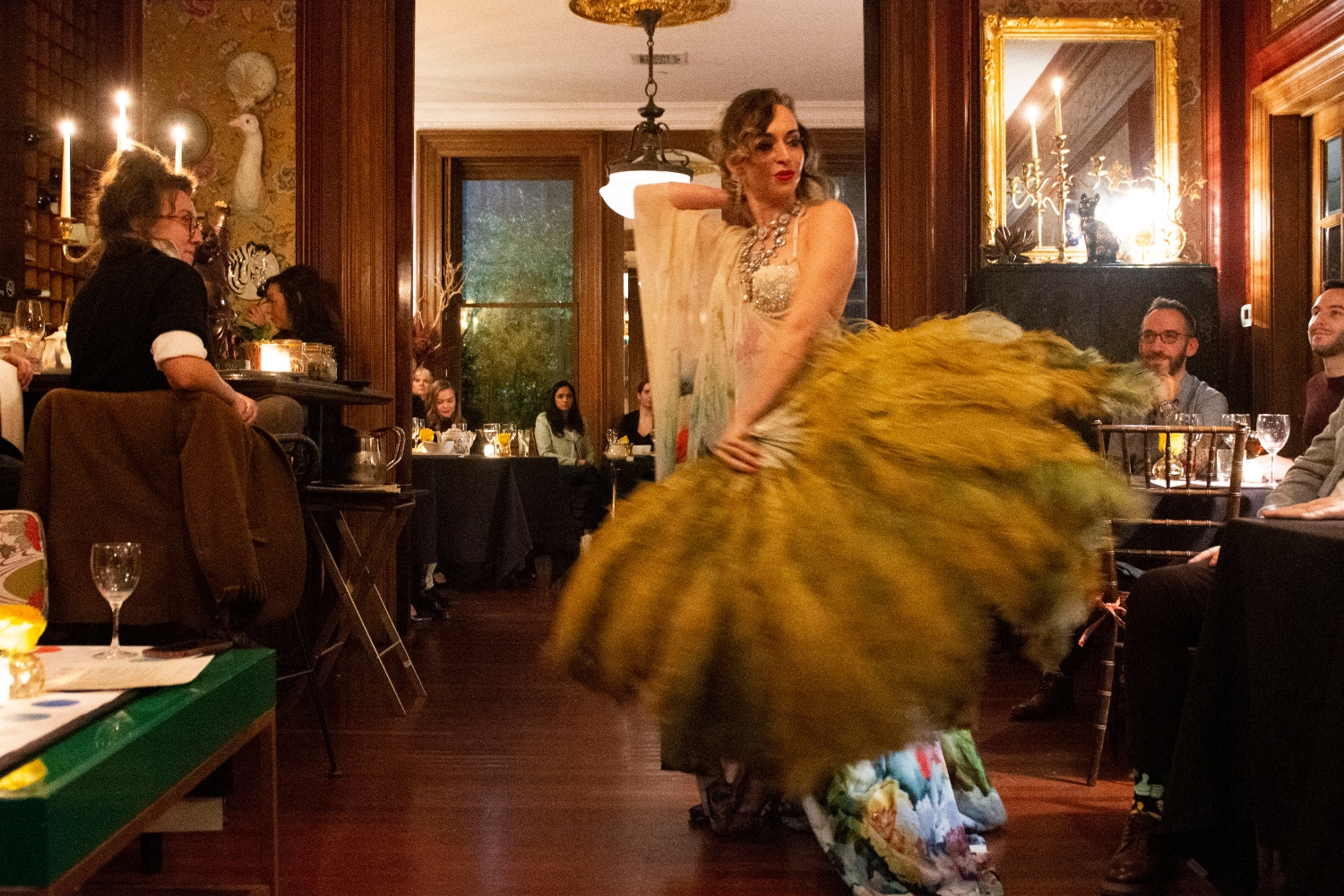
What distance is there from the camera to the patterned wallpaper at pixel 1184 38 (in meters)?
5.05

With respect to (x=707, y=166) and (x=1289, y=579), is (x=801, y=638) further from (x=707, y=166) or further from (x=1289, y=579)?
(x=707, y=166)

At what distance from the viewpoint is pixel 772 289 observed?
6.16ft

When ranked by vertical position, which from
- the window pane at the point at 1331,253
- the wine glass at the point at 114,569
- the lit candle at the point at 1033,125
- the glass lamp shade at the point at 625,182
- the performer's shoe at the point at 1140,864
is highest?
the glass lamp shade at the point at 625,182

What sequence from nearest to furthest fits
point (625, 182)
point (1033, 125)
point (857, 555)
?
point (857, 555)
point (1033, 125)
point (625, 182)


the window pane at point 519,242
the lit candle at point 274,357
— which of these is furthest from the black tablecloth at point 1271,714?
the window pane at point 519,242

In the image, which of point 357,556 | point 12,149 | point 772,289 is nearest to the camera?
point 772,289

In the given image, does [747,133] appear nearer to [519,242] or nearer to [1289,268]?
[1289,268]

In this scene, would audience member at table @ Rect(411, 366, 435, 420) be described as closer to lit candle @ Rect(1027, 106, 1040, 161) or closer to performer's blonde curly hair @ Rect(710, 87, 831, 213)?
lit candle @ Rect(1027, 106, 1040, 161)

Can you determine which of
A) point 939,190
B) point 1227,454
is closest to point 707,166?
point 939,190

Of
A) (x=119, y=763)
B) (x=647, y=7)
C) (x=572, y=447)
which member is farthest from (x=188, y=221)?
(x=572, y=447)

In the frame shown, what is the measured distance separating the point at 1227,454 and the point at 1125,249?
201 cm

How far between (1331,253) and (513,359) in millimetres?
6813

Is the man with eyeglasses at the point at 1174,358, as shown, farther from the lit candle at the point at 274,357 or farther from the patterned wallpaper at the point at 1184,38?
the lit candle at the point at 274,357

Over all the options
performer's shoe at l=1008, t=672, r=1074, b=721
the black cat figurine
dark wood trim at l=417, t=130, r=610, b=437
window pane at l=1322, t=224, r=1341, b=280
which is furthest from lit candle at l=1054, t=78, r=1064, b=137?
dark wood trim at l=417, t=130, r=610, b=437
